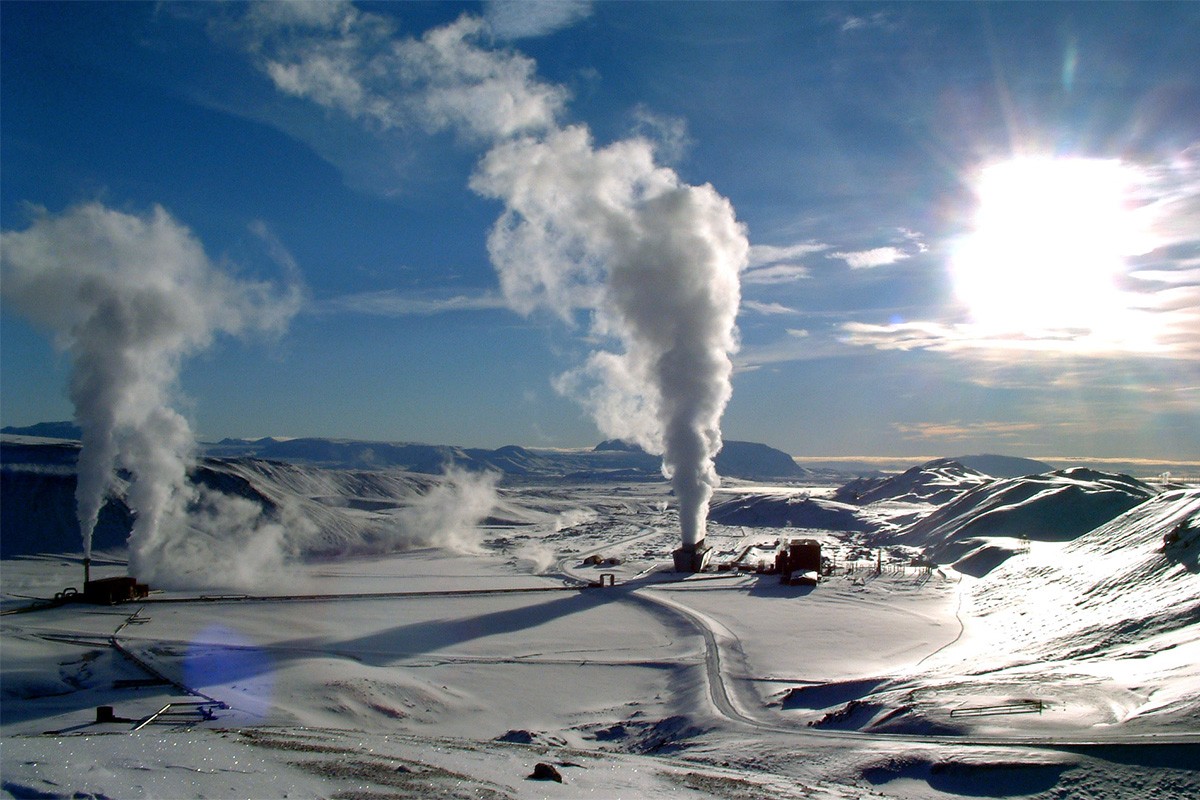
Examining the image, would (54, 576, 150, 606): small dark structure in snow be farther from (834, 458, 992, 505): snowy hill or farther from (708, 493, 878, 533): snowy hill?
(834, 458, 992, 505): snowy hill

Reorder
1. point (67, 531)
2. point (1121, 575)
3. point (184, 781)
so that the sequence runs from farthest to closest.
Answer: point (67, 531)
point (1121, 575)
point (184, 781)

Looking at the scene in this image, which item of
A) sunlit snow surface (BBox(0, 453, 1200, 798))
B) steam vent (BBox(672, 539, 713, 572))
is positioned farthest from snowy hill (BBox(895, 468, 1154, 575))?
steam vent (BBox(672, 539, 713, 572))

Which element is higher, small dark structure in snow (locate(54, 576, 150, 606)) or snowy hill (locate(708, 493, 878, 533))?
small dark structure in snow (locate(54, 576, 150, 606))

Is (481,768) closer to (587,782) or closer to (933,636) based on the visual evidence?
(587,782)

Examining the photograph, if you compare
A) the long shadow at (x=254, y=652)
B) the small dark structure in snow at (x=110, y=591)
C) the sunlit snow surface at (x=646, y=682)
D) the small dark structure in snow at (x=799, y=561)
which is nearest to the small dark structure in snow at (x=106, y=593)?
the small dark structure in snow at (x=110, y=591)

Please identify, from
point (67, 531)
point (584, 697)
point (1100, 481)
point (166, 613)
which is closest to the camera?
point (584, 697)

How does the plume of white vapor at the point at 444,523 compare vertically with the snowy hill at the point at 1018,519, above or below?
below

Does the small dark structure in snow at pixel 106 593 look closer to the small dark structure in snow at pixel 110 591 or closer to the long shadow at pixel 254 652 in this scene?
the small dark structure in snow at pixel 110 591

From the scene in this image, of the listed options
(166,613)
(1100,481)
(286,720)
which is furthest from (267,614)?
(1100,481)
